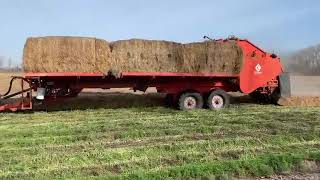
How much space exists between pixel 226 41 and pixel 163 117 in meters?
4.24

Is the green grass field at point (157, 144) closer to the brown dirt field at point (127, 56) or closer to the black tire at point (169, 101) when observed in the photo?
the brown dirt field at point (127, 56)

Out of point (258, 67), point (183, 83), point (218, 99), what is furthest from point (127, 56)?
point (258, 67)

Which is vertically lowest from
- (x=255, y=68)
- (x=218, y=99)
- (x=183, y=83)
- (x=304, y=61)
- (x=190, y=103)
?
(x=190, y=103)

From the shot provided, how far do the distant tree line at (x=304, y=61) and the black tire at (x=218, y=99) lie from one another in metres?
10.7

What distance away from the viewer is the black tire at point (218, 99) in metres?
17.2

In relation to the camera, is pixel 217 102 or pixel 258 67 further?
pixel 258 67

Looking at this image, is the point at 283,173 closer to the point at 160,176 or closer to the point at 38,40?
the point at 160,176

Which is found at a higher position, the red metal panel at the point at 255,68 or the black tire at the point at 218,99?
the red metal panel at the point at 255,68

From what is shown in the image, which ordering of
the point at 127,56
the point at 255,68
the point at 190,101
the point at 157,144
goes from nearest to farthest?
1. the point at 157,144
2. the point at 127,56
3. the point at 190,101
4. the point at 255,68

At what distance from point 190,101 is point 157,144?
259 inches

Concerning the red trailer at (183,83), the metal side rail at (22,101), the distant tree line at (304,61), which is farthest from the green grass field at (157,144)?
the distant tree line at (304,61)

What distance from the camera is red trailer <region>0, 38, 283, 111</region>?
16.0 m

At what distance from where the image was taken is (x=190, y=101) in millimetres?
17078

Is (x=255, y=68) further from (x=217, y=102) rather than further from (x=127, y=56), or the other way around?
(x=127, y=56)
